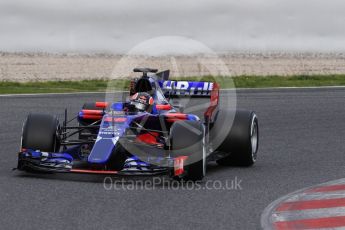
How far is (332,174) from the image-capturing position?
38.0 feet

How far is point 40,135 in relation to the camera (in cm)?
1110

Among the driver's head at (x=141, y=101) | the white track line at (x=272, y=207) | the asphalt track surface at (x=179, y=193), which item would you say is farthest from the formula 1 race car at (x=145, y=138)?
the white track line at (x=272, y=207)

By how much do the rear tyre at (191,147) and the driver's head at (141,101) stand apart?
3.51 ft

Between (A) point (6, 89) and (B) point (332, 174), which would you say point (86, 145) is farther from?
(A) point (6, 89)

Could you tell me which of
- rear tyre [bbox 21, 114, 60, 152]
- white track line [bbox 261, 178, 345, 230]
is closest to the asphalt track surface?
white track line [bbox 261, 178, 345, 230]

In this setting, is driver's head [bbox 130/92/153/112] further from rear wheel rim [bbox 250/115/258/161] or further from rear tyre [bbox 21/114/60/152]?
rear wheel rim [bbox 250/115/258/161]

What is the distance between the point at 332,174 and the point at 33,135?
393 cm

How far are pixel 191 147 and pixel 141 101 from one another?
1.50m

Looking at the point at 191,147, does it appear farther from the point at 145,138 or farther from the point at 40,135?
the point at 40,135

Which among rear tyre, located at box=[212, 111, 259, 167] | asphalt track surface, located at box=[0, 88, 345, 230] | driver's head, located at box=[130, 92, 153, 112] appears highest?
driver's head, located at box=[130, 92, 153, 112]

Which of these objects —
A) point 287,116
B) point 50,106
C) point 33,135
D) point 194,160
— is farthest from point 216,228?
point 50,106

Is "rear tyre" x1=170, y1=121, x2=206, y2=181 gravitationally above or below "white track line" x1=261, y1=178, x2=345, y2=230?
above

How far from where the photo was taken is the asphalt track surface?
823 cm

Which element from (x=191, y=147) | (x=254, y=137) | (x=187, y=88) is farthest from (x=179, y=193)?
(x=187, y=88)
